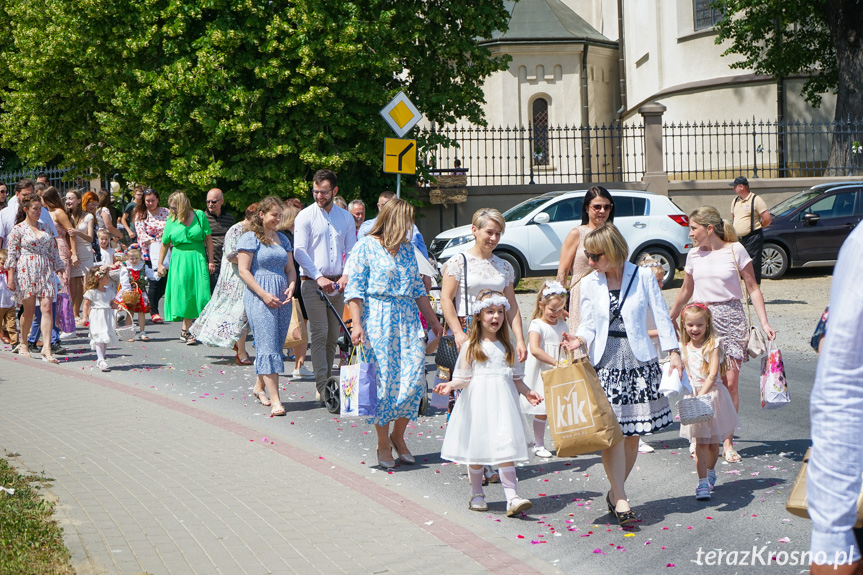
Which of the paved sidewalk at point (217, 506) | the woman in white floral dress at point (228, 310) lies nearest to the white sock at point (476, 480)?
the paved sidewalk at point (217, 506)

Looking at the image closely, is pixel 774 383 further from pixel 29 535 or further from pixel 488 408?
pixel 29 535

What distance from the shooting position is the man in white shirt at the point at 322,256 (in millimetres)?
9109

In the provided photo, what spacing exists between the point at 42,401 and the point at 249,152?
12837 mm

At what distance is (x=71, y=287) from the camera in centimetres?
1471

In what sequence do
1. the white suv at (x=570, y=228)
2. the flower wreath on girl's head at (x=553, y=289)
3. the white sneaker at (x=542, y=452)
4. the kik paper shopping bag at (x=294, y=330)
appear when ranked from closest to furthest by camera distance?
the flower wreath on girl's head at (x=553, y=289)
the white sneaker at (x=542, y=452)
the kik paper shopping bag at (x=294, y=330)
the white suv at (x=570, y=228)

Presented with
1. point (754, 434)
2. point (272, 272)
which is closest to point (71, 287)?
point (272, 272)

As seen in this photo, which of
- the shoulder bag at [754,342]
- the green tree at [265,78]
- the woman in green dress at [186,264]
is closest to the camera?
the shoulder bag at [754,342]

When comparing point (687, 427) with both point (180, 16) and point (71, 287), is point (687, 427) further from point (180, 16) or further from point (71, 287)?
point (180, 16)

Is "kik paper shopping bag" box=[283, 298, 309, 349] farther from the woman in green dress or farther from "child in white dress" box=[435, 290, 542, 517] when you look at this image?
"child in white dress" box=[435, 290, 542, 517]

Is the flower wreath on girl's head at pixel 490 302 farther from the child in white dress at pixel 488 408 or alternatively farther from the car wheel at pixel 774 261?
the car wheel at pixel 774 261

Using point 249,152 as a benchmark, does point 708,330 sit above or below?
below

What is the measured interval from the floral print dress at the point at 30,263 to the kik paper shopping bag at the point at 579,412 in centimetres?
811

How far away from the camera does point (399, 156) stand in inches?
538

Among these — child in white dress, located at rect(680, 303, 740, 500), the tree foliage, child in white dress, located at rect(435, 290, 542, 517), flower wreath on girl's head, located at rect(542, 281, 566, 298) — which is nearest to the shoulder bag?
child in white dress, located at rect(680, 303, 740, 500)
